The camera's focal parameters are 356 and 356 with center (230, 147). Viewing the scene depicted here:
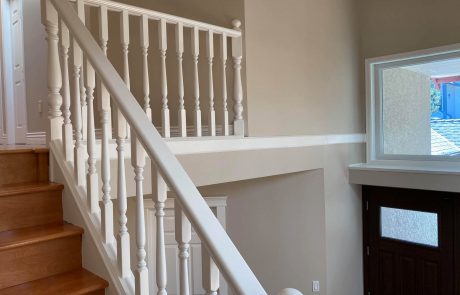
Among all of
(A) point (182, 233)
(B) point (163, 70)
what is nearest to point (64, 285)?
(A) point (182, 233)

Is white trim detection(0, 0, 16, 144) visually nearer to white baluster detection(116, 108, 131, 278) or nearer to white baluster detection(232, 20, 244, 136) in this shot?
white baluster detection(232, 20, 244, 136)

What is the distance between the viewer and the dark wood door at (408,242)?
3777 millimetres

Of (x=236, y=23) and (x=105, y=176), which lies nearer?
(x=105, y=176)

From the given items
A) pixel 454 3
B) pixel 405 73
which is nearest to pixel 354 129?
pixel 405 73

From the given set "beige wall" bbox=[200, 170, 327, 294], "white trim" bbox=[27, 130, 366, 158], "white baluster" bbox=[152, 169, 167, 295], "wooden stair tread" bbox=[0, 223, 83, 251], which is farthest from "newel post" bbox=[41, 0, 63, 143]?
"beige wall" bbox=[200, 170, 327, 294]

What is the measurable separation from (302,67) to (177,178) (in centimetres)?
273

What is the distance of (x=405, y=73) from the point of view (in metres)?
4.11

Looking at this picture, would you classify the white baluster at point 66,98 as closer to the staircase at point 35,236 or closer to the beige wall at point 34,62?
the staircase at point 35,236

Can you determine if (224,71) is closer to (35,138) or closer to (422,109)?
(35,138)

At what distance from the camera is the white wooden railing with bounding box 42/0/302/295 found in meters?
1.05

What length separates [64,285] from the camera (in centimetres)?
147

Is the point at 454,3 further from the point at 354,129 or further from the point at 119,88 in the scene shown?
the point at 119,88

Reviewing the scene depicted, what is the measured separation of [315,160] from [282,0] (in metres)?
1.62

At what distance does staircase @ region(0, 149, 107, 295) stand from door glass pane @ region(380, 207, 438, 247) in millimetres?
3626
